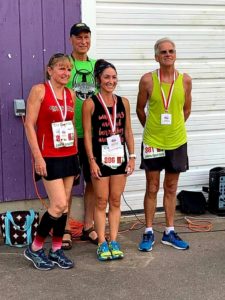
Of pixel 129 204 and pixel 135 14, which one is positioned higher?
pixel 135 14

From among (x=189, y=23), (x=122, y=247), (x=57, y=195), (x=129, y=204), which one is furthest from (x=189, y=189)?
(x=57, y=195)

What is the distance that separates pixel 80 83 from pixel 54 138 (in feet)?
2.45

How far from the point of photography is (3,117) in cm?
493

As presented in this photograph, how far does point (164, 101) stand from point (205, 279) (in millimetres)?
1597

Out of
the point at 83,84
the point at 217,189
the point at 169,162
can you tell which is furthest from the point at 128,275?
the point at 217,189

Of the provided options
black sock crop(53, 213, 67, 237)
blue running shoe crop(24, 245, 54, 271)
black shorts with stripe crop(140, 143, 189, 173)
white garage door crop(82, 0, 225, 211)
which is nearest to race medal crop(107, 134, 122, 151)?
black shorts with stripe crop(140, 143, 189, 173)

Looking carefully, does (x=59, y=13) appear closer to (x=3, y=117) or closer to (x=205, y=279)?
(x=3, y=117)

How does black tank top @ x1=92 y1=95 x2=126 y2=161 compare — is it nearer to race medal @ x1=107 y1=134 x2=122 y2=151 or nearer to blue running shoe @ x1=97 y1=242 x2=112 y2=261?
race medal @ x1=107 y1=134 x2=122 y2=151

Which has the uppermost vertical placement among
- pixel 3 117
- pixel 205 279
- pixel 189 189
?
pixel 3 117

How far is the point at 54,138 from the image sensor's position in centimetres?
407

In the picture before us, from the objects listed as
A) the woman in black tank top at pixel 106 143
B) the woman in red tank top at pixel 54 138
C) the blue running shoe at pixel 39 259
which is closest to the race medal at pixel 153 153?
the woman in black tank top at pixel 106 143

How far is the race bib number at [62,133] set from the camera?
4.07 m

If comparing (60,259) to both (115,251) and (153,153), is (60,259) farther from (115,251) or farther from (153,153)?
(153,153)

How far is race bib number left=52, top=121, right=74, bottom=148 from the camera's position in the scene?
160 inches
